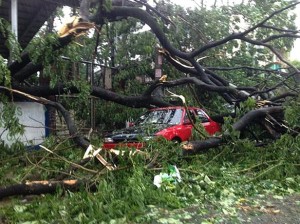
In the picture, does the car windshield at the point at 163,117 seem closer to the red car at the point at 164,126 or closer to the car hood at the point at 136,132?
the red car at the point at 164,126

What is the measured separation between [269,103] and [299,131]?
3.79 feet

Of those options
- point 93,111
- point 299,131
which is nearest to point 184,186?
point 299,131

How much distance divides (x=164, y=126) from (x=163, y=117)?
24.1 inches

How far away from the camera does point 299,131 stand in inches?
306

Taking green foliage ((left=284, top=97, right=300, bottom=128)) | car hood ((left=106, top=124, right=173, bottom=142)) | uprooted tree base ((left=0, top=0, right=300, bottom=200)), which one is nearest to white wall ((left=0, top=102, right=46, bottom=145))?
uprooted tree base ((left=0, top=0, right=300, bottom=200))

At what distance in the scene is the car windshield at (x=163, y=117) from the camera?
890 cm

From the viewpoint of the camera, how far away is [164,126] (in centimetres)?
852

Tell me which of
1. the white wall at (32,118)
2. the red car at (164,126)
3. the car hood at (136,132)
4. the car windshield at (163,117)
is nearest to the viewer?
the car hood at (136,132)

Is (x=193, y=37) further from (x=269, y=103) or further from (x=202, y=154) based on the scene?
(x=202, y=154)

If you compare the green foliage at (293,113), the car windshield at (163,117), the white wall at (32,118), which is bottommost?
the white wall at (32,118)

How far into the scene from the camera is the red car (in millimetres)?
7742

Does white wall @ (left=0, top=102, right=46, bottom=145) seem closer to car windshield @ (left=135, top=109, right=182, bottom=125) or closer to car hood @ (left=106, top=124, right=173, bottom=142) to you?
car hood @ (left=106, top=124, right=173, bottom=142)

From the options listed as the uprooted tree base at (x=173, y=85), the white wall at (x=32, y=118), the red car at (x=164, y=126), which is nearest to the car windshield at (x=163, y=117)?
the red car at (x=164, y=126)

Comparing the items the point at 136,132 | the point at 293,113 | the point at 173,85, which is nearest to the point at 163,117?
the point at 173,85
